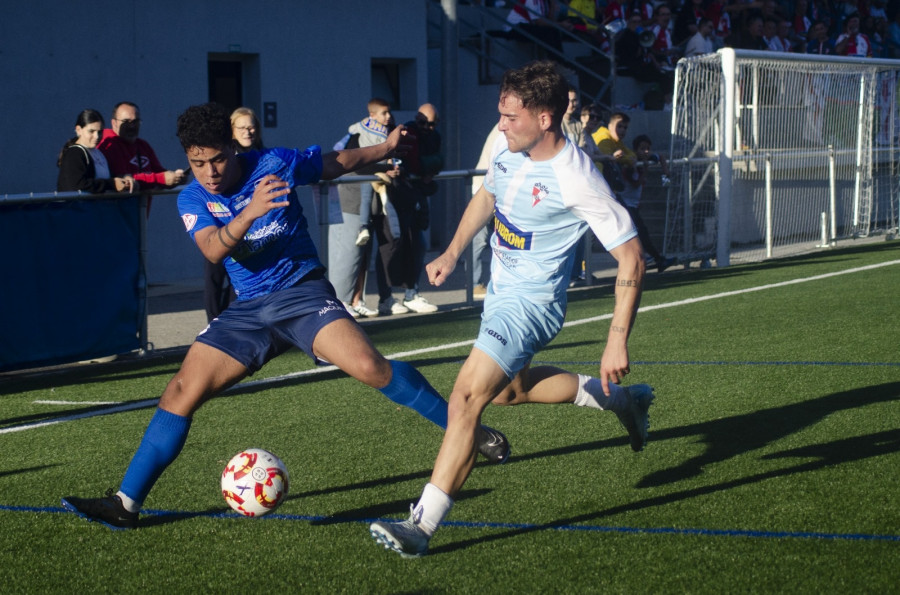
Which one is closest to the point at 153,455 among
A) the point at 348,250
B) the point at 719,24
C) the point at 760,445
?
Answer: the point at 760,445

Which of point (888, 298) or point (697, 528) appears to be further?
point (888, 298)

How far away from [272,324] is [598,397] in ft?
5.14

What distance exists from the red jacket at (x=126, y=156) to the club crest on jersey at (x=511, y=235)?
5.55 metres

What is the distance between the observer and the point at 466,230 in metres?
5.41

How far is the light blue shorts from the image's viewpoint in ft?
15.8

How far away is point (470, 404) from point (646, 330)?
5834 mm

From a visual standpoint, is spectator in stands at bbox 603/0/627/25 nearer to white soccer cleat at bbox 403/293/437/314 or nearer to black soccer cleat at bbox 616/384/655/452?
white soccer cleat at bbox 403/293/437/314

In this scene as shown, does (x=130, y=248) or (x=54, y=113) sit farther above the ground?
(x=54, y=113)

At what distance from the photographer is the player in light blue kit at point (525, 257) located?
455 cm

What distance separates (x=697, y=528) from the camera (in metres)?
4.83

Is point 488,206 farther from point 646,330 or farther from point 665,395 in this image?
point 646,330

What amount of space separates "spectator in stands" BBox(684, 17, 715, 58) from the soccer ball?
16972 millimetres

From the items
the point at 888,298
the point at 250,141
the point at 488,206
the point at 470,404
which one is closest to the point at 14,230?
the point at 250,141

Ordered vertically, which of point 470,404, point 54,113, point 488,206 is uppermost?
point 54,113
